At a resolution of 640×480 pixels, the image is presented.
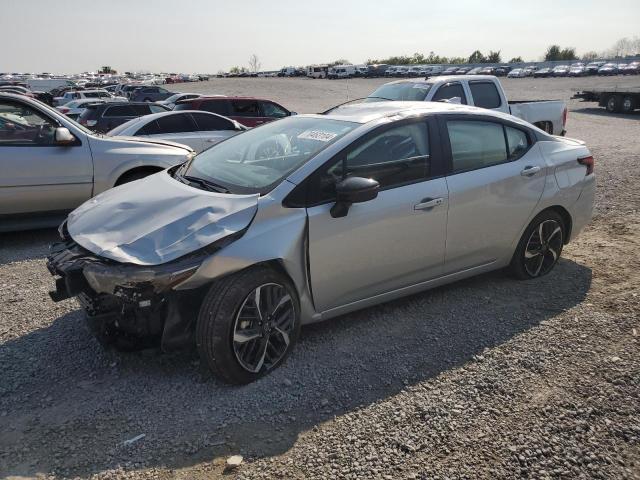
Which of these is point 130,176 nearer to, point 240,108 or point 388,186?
point 388,186

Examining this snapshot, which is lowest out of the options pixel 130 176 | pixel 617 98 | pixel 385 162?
pixel 130 176

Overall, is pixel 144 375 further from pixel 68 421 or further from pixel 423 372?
pixel 423 372

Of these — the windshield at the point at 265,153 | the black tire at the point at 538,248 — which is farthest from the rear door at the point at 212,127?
the black tire at the point at 538,248

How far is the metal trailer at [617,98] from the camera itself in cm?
2400

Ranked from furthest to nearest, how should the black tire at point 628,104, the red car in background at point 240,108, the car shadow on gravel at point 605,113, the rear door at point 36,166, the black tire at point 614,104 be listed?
1. the black tire at point 614,104
2. the black tire at point 628,104
3. the car shadow on gravel at point 605,113
4. the red car in background at point 240,108
5. the rear door at point 36,166

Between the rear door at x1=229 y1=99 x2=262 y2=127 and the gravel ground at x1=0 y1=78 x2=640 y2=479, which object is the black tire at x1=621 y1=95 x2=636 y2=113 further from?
the gravel ground at x1=0 y1=78 x2=640 y2=479

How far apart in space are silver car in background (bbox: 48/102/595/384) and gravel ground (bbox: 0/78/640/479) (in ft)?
1.01

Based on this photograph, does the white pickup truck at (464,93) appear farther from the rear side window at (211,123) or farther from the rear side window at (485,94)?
the rear side window at (211,123)

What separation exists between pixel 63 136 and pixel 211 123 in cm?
444

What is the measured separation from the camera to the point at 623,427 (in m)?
2.87

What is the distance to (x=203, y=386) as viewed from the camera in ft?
10.8

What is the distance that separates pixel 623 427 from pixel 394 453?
1.30 meters

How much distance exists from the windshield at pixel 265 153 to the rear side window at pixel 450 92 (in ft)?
17.3

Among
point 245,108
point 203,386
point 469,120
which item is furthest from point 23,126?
point 245,108
